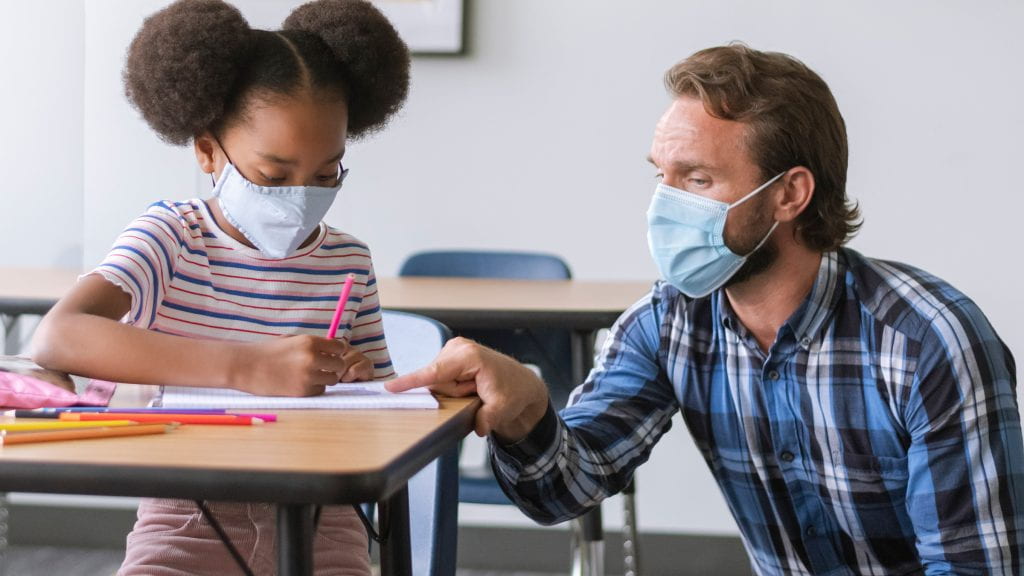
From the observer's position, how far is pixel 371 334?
152 cm

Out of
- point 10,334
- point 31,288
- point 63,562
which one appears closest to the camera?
point 31,288

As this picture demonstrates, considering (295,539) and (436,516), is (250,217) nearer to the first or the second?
(436,516)

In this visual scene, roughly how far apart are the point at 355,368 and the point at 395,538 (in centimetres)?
19

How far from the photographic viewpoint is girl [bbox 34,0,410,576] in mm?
1232

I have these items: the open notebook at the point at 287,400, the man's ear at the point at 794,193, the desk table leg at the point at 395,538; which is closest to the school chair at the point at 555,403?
the man's ear at the point at 794,193

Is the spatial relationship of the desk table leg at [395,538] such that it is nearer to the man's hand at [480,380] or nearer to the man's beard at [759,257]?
the man's hand at [480,380]

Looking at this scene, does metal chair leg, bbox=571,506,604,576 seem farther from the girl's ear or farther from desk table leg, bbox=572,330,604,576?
the girl's ear

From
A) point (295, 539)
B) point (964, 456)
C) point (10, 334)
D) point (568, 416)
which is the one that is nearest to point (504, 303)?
point (568, 416)

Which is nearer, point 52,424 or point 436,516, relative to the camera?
point 52,424

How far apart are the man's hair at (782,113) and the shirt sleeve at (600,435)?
0.24 m

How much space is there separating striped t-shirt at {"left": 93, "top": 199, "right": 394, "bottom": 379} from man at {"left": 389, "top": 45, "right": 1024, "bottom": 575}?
0.29m

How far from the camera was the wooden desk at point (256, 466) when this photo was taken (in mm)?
781

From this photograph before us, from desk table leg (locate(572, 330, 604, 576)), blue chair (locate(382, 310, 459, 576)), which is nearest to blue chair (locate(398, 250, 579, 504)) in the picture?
desk table leg (locate(572, 330, 604, 576))

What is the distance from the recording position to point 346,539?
1.32 metres
